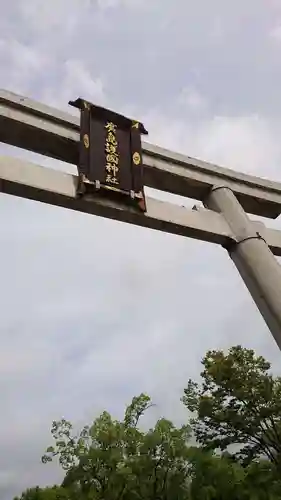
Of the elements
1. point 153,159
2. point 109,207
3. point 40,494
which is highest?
point 40,494

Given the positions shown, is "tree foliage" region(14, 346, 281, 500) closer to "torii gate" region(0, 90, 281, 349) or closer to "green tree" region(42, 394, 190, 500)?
"green tree" region(42, 394, 190, 500)

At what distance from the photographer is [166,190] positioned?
580 centimetres

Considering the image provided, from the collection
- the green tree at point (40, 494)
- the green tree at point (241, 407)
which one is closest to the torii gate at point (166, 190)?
the green tree at point (241, 407)

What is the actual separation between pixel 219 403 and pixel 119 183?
11.6 metres

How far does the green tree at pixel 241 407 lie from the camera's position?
1367cm

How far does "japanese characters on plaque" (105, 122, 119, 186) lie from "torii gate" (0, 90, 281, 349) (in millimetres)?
282

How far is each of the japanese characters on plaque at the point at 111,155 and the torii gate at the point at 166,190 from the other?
0.93 feet

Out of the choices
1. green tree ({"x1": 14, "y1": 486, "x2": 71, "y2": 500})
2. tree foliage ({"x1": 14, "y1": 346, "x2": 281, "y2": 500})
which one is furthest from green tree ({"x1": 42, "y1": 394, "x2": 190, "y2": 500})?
green tree ({"x1": 14, "y1": 486, "x2": 71, "y2": 500})

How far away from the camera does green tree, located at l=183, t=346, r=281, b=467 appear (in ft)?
44.9

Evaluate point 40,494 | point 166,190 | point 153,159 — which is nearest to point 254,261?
point 166,190

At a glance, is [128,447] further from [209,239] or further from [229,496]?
[209,239]

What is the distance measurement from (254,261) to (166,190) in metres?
1.55

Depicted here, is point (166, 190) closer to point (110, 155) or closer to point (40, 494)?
point (110, 155)

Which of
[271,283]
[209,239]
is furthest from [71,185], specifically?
[271,283]
